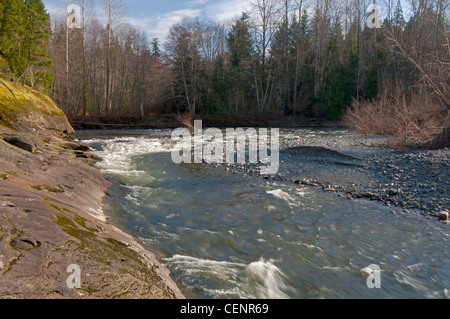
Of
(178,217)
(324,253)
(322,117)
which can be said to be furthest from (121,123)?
(324,253)

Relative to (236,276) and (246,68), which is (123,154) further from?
(246,68)

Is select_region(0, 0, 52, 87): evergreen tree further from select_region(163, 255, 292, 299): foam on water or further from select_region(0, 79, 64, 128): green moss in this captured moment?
select_region(163, 255, 292, 299): foam on water

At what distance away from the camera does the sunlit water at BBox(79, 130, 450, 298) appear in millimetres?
3689

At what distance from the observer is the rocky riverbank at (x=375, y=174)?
6.62 m

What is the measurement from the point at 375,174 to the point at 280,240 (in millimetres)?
5219

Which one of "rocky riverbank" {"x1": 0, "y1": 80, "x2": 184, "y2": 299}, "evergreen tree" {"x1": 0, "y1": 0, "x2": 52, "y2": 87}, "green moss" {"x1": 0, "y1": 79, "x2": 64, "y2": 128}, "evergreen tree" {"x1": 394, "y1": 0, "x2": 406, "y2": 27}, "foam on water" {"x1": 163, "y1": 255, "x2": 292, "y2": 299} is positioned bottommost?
"foam on water" {"x1": 163, "y1": 255, "x2": 292, "y2": 299}

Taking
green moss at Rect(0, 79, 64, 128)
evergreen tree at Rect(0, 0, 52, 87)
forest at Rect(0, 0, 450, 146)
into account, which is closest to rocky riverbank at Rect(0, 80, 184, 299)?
green moss at Rect(0, 79, 64, 128)

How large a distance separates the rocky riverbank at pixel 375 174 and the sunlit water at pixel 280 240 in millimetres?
586

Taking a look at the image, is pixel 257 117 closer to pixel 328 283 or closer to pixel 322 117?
pixel 322 117

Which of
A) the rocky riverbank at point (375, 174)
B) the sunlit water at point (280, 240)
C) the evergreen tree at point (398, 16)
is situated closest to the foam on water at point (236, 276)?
the sunlit water at point (280, 240)

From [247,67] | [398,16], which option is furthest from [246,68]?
[398,16]

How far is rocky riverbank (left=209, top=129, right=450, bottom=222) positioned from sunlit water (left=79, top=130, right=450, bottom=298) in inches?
23.1

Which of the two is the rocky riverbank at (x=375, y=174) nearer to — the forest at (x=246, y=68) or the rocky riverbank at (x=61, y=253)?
the rocky riverbank at (x=61, y=253)
